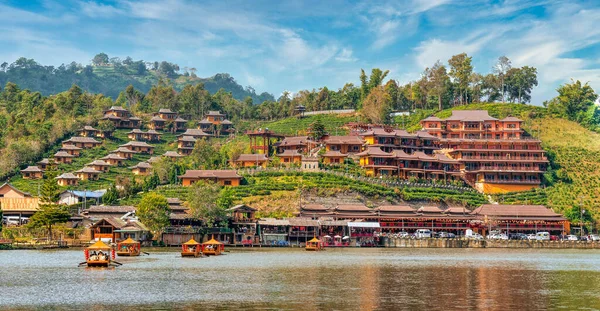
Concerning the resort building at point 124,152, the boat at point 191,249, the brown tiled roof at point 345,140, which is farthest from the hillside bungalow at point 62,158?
the boat at point 191,249

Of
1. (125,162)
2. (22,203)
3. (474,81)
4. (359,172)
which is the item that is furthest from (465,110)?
(22,203)

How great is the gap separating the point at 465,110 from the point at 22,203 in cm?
9659

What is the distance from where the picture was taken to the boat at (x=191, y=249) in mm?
92062

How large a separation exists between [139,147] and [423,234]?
253ft

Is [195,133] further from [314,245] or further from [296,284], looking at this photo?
[296,284]

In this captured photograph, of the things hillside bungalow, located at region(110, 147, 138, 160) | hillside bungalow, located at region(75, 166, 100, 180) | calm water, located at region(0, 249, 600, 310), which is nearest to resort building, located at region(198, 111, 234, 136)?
hillside bungalow, located at region(110, 147, 138, 160)

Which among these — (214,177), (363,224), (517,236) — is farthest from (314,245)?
(517,236)

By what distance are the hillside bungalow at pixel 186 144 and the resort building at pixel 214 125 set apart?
530 inches

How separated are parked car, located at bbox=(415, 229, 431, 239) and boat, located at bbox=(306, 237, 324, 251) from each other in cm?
1964

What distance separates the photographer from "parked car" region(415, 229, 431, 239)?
126 metres

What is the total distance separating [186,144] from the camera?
178 metres

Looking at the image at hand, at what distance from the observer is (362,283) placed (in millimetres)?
59906

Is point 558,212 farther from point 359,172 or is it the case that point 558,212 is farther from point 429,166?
point 359,172

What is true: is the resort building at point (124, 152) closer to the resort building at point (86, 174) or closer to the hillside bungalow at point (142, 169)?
the hillside bungalow at point (142, 169)
